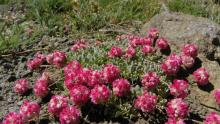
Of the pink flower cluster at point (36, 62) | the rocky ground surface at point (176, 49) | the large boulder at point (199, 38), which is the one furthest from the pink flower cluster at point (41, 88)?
the large boulder at point (199, 38)

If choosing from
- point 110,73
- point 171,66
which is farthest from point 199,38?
point 110,73

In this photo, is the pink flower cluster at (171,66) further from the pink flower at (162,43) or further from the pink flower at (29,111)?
the pink flower at (29,111)

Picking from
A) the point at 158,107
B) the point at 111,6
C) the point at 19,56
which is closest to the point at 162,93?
the point at 158,107

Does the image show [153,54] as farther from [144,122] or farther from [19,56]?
[19,56]

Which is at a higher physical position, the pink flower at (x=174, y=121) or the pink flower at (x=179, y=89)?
the pink flower at (x=179, y=89)

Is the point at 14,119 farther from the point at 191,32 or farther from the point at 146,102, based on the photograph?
the point at 191,32

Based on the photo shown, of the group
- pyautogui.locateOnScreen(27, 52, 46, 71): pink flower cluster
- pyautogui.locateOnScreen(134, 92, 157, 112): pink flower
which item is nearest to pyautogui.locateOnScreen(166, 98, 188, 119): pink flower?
pyautogui.locateOnScreen(134, 92, 157, 112): pink flower
